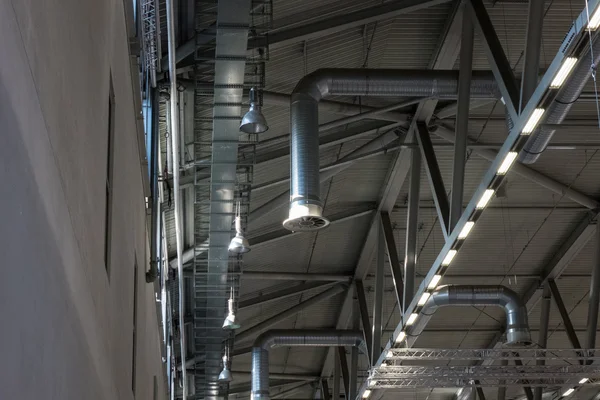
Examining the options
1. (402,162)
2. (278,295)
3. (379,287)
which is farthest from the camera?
(278,295)

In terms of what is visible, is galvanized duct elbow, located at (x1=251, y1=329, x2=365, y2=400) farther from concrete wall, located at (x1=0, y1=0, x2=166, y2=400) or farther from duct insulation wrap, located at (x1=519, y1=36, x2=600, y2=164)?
concrete wall, located at (x1=0, y1=0, x2=166, y2=400)

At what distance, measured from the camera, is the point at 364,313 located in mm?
40469

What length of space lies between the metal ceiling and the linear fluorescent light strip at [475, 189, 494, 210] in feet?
8.27

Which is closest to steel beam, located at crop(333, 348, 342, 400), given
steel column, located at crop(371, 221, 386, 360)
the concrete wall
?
steel column, located at crop(371, 221, 386, 360)

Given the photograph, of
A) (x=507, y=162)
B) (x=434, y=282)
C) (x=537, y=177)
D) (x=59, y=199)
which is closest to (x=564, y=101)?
(x=507, y=162)

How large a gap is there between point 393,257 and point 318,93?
438 inches

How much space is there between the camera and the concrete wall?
17.8 feet

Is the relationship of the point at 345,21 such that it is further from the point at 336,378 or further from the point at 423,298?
Result: the point at 336,378

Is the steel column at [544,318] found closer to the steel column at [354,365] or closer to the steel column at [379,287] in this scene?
the steel column at [379,287]

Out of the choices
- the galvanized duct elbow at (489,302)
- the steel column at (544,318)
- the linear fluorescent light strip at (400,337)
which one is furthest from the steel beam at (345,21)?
the steel column at (544,318)

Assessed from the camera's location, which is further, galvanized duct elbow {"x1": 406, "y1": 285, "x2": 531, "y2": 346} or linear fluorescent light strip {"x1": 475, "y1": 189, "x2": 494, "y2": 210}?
galvanized duct elbow {"x1": 406, "y1": 285, "x2": 531, "y2": 346}

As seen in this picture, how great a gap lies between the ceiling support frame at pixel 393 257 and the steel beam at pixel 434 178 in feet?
17.5

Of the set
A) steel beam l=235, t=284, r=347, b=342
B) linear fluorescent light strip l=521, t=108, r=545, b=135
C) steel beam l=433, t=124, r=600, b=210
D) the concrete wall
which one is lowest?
the concrete wall

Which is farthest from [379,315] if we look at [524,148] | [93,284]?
[93,284]
